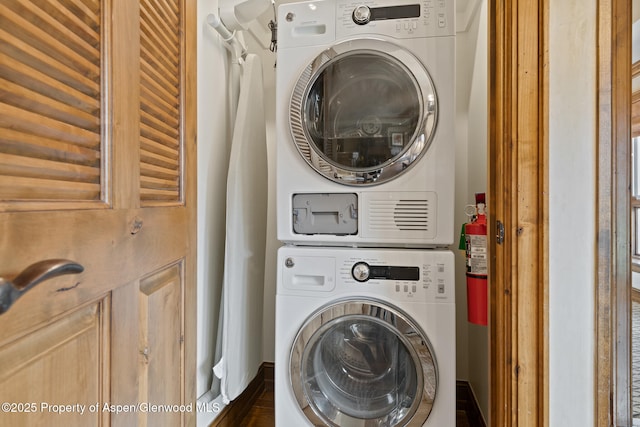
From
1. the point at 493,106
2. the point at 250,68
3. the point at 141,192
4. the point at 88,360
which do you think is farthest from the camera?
the point at 250,68

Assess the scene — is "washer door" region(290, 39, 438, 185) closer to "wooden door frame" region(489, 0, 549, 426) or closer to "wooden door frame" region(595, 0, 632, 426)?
"wooden door frame" region(489, 0, 549, 426)

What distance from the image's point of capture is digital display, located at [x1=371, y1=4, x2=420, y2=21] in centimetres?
123

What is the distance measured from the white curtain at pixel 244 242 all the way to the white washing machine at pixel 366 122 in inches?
9.3

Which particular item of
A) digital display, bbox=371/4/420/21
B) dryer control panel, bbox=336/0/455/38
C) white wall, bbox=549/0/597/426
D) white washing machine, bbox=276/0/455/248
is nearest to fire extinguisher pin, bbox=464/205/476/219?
white washing machine, bbox=276/0/455/248

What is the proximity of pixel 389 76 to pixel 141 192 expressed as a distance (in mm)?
1000

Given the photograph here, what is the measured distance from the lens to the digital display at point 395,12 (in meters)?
1.23

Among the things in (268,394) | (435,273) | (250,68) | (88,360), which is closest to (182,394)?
(88,360)

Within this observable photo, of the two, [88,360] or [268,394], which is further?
[268,394]

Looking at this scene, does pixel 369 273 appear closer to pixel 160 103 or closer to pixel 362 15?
pixel 160 103

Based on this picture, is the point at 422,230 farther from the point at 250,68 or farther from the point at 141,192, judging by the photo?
the point at 250,68

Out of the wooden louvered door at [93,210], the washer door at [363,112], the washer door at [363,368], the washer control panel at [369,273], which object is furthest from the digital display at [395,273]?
the wooden louvered door at [93,210]

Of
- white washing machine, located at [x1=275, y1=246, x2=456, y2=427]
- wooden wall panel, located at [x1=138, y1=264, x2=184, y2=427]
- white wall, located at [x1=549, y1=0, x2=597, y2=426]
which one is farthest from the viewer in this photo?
white washing machine, located at [x1=275, y1=246, x2=456, y2=427]

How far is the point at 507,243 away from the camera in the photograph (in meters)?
0.93

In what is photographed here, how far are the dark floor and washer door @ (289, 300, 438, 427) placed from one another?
54cm
